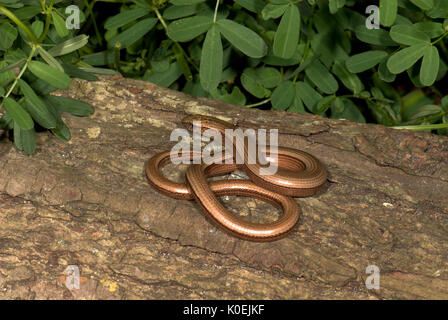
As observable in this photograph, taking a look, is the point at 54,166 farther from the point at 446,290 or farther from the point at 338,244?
the point at 446,290

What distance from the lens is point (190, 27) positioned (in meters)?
3.30

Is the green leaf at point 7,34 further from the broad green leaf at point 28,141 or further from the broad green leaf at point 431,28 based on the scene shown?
the broad green leaf at point 431,28

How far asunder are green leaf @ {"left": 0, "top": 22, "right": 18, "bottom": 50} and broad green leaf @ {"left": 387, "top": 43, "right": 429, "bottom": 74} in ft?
8.15

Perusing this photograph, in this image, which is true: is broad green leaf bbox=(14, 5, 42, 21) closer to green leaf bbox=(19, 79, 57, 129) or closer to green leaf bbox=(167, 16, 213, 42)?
green leaf bbox=(19, 79, 57, 129)

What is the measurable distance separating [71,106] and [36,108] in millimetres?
475

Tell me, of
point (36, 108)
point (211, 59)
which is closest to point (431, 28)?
point (211, 59)

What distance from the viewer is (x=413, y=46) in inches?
132

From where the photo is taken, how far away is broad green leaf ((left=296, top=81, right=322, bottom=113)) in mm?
4035

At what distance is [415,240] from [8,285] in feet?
7.35

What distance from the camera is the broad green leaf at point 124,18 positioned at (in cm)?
369

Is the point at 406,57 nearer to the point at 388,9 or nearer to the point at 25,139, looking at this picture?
the point at 388,9

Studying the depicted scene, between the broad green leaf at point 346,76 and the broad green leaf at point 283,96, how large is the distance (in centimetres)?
38

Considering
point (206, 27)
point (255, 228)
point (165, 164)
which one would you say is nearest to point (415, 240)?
point (255, 228)

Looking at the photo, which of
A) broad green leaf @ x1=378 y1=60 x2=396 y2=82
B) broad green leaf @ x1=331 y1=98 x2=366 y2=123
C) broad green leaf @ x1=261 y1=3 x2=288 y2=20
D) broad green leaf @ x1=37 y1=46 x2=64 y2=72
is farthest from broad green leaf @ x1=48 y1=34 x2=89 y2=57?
broad green leaf @ x1=331 y1=98 x2=366 y2=123
